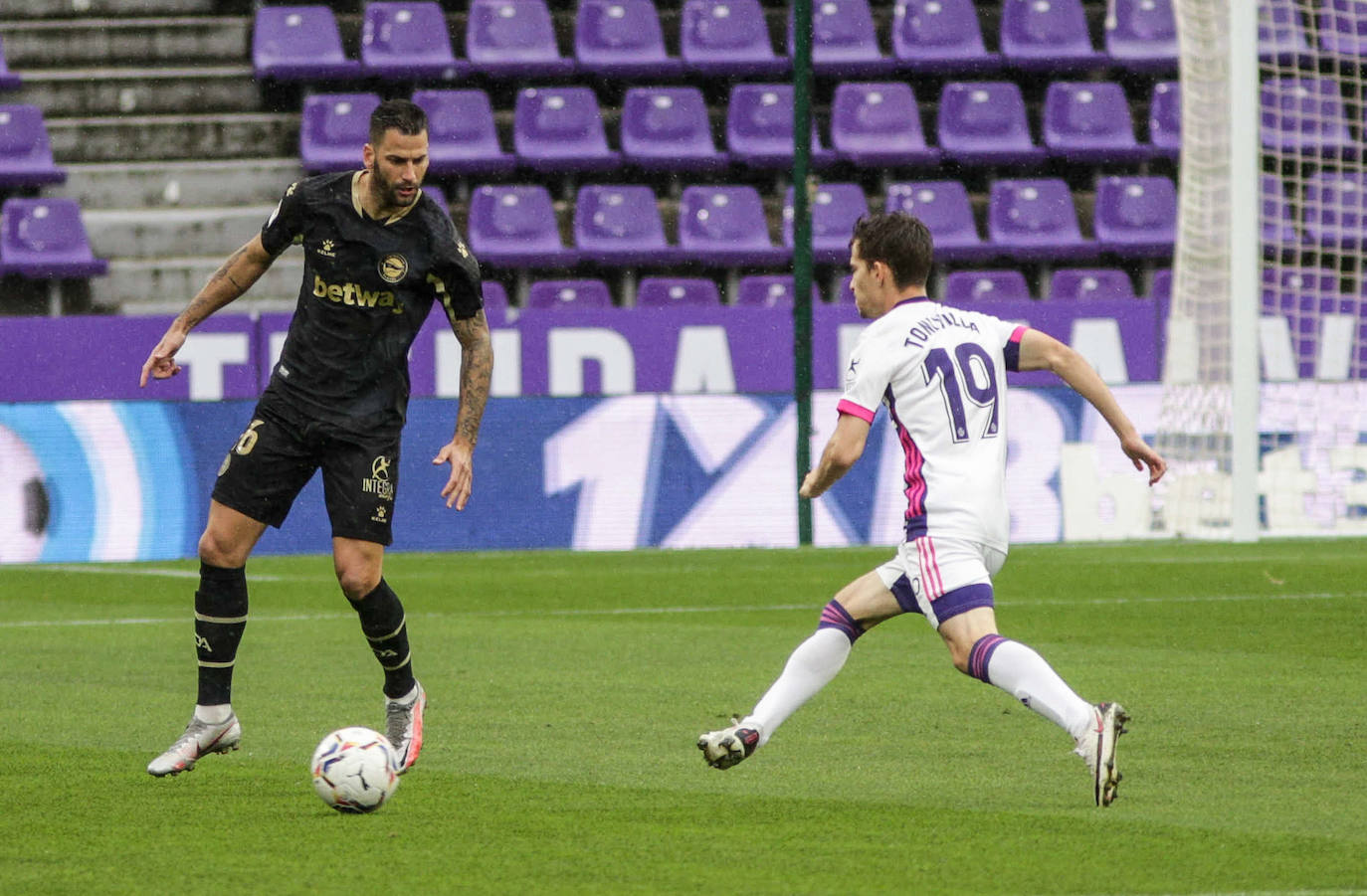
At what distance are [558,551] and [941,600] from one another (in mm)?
10930

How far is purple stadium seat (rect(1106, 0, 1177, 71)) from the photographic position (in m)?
21.4

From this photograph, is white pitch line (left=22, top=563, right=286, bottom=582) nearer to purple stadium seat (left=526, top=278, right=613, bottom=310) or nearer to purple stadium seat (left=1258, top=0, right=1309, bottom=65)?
purple stadium seat (left=526, top=278, right=613, bottom=310)

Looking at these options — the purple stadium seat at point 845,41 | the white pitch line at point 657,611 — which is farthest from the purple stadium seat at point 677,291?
the white pitch line at point 657,611

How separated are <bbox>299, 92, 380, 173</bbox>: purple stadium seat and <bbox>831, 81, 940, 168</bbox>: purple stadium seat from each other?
4272 millimetres

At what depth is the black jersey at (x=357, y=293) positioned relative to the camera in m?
6.42

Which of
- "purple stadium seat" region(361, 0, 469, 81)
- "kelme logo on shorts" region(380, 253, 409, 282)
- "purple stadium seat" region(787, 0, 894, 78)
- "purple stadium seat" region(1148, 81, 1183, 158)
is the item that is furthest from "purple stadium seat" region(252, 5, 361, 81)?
"kelme logo on shorts" region(380, 253, 409, 282)

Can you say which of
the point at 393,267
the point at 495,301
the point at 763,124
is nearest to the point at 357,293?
the point at 393,267

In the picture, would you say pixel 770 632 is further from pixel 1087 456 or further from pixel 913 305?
pixel 1087 456

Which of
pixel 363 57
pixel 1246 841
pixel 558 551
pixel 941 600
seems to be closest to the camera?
pixel 1246 841

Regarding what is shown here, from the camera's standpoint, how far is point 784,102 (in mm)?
20578

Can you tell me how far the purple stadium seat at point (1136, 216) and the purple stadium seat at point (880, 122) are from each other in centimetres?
161

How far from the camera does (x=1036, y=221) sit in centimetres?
2008

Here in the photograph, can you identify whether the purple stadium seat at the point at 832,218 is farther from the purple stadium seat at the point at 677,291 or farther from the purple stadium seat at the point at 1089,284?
the purple stadium seat at the point at 1089,284

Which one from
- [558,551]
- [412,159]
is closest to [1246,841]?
[412,159]
